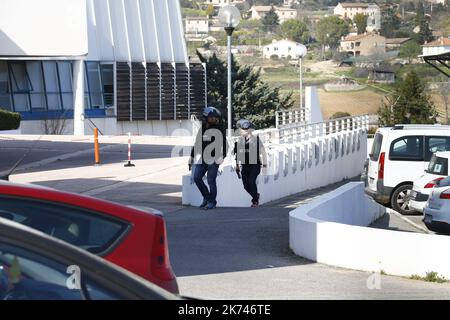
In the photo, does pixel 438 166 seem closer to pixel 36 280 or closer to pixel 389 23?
pixel 36 280

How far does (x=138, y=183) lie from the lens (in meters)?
22.7

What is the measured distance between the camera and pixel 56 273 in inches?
153

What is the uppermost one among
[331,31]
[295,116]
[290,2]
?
[295,116]

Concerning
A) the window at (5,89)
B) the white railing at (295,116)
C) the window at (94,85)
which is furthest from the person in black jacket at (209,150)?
the window at (94,85)

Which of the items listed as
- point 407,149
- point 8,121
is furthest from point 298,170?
point 8,121

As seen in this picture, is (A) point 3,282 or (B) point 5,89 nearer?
(A) point 3,282

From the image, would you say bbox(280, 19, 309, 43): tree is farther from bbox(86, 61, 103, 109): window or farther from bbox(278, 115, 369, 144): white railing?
bbox(278, 115, 369, 144): white railing

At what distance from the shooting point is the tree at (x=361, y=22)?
144 metres

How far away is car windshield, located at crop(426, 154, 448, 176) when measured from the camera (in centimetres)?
1948

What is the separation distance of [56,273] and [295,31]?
142 m

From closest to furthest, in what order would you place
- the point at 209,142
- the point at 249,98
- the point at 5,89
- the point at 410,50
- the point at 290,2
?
the point at 209,142 → the point at 5,89 → the point at 249,98 → the point at 410,50 → the point at 290,2

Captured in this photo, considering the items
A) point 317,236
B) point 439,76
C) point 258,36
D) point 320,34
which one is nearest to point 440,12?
point 320,34

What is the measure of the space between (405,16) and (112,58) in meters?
104

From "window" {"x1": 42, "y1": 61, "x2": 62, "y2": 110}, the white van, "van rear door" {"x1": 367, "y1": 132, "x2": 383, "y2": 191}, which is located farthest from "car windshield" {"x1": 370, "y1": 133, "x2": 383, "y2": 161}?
"window" {"x1": 42, "y1": 61, "x2": 62, "y2": 110}
